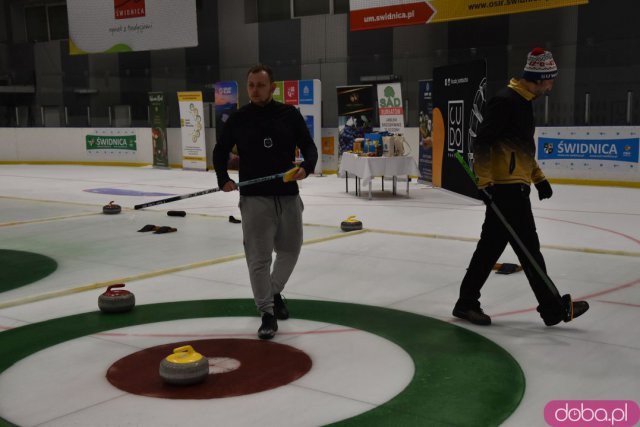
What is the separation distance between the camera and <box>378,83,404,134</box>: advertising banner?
15.3 m

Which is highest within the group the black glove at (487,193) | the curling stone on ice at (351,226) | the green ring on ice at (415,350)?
the black glove at (487,193)

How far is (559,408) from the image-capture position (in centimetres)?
316

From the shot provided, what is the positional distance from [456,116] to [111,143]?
13.0 meters

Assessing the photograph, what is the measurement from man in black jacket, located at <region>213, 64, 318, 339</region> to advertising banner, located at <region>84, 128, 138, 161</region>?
17390mm

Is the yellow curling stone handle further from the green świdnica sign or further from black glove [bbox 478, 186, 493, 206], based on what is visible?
the green świdnica sign

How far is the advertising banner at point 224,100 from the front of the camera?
17812 millimetres

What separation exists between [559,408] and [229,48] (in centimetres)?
2103

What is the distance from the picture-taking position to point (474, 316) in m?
4.50

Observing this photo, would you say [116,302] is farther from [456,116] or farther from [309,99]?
[309,99]

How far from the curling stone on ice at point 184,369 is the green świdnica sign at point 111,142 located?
18.3 metres

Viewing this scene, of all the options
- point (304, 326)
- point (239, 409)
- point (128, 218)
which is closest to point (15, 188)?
point (128, 218)

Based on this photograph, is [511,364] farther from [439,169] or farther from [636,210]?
[439,169]
